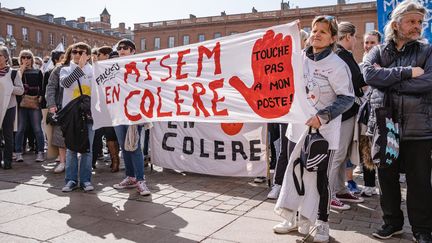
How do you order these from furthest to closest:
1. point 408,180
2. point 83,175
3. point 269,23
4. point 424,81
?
point 269,23, point 83,175, point 408,180, point 424,81

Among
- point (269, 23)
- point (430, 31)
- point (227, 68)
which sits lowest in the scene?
point (227, 68)

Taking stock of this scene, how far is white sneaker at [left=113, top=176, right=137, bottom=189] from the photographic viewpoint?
5273 mm

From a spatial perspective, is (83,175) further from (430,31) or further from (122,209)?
(430,31)

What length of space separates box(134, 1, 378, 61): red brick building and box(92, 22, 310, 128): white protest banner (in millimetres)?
40943

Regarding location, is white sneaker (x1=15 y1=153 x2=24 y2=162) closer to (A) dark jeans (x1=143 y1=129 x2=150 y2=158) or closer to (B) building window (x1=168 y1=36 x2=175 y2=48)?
(A) dark jeans (x1=143 y1=129 x2=150 y2=158)

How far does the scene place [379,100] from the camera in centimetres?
338

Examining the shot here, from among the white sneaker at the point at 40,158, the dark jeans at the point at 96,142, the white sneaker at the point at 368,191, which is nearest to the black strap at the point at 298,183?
the white sneaker at the point at 368,191

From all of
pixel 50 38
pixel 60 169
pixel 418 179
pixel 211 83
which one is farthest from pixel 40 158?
pixel 50 38

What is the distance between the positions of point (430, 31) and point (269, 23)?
1927 inches

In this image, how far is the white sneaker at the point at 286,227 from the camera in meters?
3.54

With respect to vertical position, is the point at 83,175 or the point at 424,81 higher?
the point at 424,81

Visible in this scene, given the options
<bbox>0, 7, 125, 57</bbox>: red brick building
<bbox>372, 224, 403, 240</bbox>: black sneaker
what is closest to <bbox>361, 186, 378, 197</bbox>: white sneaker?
<bbox>372, 224, 403, 240</bbox>: black sneaker

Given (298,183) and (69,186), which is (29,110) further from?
(298,183)

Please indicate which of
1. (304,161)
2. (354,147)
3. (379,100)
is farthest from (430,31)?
(304,161)
